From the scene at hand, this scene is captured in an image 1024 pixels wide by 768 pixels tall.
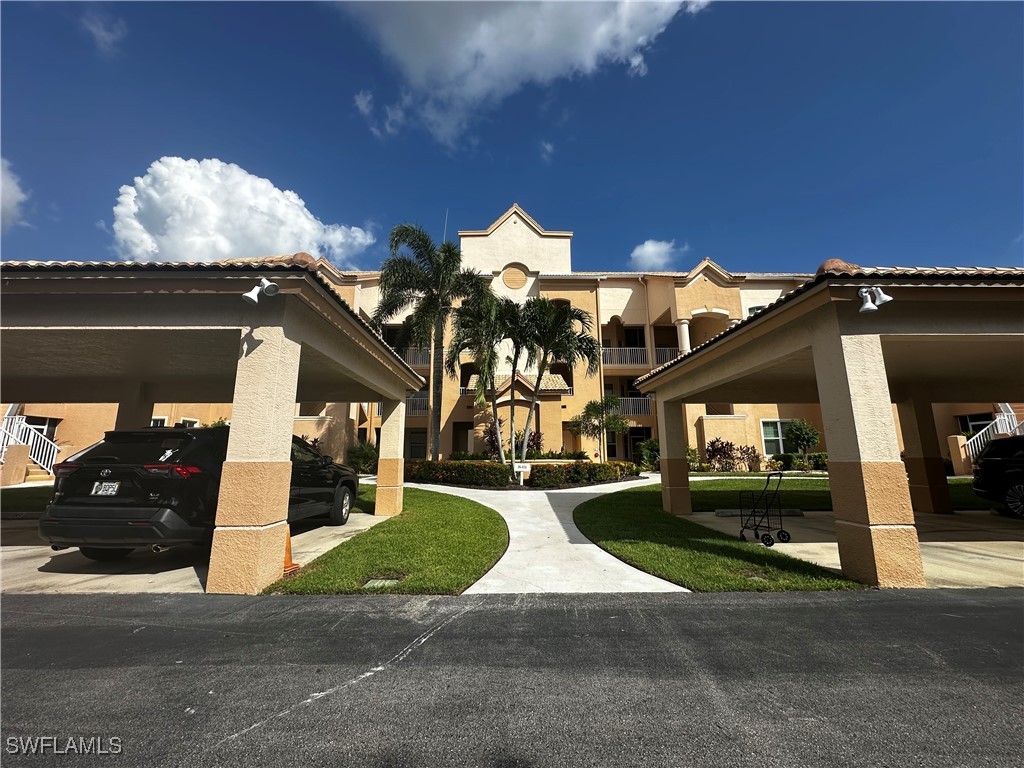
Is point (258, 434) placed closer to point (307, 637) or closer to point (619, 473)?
point (307, 637)

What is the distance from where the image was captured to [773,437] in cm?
2217

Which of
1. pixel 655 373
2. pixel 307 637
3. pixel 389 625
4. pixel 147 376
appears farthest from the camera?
pixel 655 373

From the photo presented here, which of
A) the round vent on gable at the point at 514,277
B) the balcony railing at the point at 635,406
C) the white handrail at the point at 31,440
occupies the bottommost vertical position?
the white handrail at the point at 31,440

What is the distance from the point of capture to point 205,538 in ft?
17.6

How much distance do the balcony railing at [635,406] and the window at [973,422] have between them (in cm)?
1528

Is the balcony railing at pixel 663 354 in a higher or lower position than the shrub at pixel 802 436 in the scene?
higher

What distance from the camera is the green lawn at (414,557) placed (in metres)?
4.80

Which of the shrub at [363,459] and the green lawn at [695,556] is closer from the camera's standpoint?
the green lawn at [695,556]

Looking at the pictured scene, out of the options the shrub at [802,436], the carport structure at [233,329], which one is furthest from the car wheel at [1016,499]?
the carport structure at [233,329]

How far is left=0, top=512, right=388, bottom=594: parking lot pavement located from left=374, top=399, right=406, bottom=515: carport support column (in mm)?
1949

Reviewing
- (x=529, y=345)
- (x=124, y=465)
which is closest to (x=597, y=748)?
(x=124, y=465)

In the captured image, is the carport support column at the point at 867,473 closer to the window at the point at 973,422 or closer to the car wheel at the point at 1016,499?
the car wheel at the point at 1016,499

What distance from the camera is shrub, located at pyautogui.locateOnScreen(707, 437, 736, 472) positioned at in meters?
20.4

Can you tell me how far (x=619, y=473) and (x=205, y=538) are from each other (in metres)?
14.6
